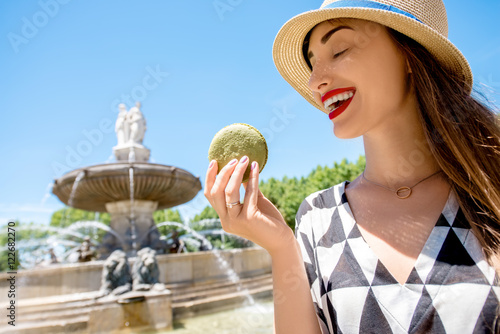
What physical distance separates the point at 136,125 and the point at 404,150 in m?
11.8

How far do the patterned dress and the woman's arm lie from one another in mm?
83

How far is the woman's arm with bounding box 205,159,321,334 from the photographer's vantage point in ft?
4.93

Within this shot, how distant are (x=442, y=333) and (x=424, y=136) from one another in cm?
90

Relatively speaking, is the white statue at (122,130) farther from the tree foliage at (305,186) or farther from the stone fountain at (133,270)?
the tree foliage at (305,186)

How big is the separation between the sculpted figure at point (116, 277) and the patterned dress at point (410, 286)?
6.04 metres

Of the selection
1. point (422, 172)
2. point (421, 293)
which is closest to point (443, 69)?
point (422, 172)

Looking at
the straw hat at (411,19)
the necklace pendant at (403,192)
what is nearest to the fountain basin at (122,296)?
the necklace pendant at (403,192)

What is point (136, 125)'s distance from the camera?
1245 cm

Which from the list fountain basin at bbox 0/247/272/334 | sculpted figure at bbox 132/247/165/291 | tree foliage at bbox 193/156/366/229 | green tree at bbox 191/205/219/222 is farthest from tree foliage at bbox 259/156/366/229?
sculpted figure at bbox 132/247/165/291

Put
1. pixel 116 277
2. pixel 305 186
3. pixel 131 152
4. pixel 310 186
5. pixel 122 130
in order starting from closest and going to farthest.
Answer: pixel 116 277
pixel 131 152
pixel 122 130
pixel 310 186
pixel 305 186

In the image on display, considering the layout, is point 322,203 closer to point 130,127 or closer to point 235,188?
point 235,188

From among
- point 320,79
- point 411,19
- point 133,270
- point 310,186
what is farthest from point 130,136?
point 310,186

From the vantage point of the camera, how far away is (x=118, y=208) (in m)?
11.5

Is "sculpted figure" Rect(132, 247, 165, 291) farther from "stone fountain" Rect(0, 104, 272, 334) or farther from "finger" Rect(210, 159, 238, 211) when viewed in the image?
"finger" Rect(210, 159, 238, 211)
